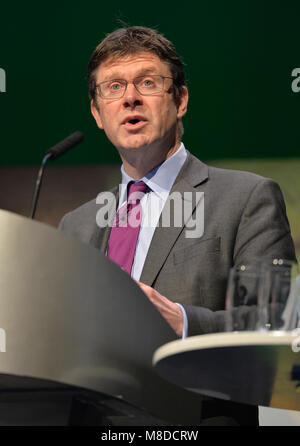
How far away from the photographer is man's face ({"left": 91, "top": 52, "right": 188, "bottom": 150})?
8.65 feet

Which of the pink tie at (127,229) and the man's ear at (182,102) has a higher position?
the man's ear at (182,102)

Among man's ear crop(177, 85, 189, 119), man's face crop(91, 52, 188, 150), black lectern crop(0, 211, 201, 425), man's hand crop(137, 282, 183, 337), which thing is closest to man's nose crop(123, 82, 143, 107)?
man's face crop(91, 52, 188, 150)

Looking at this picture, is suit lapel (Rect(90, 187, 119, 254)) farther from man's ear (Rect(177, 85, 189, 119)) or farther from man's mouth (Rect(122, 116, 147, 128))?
man's ear (Rect(177, 85, 189, 119))

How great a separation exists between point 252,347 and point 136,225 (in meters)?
1.22

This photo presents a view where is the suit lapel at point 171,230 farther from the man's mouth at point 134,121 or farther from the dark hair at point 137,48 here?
the dark hair at point 137,48

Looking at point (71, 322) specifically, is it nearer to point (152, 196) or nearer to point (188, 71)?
point (152, 196)

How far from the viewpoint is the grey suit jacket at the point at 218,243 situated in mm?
2199

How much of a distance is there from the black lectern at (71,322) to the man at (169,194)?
10.0 inches

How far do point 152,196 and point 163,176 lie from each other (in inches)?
4.0

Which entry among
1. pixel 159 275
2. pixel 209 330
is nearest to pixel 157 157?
pixel 159 275

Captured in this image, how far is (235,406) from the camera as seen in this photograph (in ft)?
6.33

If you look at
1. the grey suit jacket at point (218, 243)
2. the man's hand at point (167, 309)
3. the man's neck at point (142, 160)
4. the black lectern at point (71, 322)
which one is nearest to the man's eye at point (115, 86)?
the man's neck at point (142, 160)

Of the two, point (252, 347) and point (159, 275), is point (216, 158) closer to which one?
point (159, 275)
